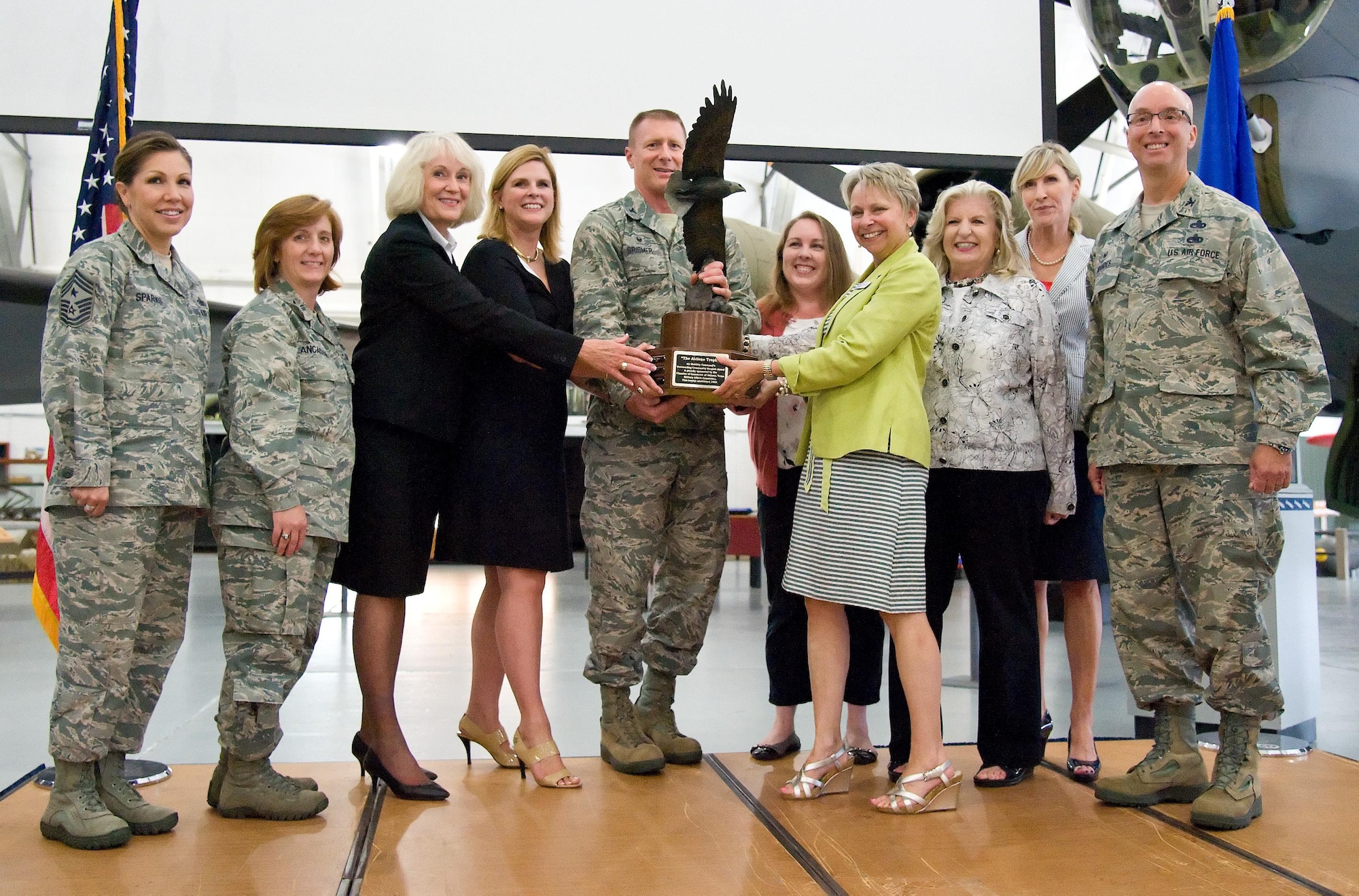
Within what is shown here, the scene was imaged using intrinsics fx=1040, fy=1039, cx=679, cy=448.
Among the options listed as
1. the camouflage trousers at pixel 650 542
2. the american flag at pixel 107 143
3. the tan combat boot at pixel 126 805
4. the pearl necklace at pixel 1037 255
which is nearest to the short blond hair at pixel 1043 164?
the pearl necklace at pixel 1037 255

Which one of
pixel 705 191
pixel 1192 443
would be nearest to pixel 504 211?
pixel 705 191

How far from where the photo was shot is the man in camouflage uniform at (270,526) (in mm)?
2127

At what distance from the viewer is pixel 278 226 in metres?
2.28

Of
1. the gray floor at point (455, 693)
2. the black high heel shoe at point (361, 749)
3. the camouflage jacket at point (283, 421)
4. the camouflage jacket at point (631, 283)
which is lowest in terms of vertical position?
the gray floor at point (455, 693)

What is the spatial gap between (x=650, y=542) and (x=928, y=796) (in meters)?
0.86

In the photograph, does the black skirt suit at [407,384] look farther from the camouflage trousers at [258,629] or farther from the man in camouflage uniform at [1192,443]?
the man in camouflage uniform at [1192,443]

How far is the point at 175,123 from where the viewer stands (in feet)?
11.9

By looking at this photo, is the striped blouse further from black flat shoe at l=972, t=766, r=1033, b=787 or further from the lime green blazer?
black flat shoe at l=972, t=766, r=1033, b=787

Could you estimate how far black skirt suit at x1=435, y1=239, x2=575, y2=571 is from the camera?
2391 millimetres

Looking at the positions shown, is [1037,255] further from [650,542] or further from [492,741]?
[492,741]

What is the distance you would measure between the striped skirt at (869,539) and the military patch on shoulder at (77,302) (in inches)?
59.6

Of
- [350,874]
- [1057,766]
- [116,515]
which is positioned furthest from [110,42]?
[1057,766]

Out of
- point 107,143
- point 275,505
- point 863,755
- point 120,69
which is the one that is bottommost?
point 863,755

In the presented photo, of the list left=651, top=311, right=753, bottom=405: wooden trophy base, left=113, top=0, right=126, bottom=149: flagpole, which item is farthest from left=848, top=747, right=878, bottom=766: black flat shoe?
left=113, top=0, right=126, bottom=149: flagpole
